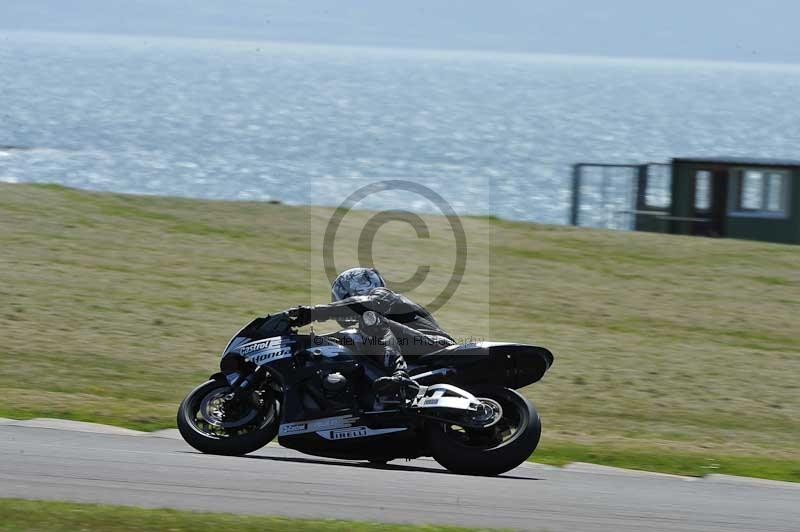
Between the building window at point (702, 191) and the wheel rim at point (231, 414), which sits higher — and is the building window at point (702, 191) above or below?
above

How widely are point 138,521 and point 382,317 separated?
290 cm

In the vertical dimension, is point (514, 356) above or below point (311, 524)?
above

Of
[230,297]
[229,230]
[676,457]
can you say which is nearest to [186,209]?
[229,230]

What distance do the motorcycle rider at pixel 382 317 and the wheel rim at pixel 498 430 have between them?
670 millimetres

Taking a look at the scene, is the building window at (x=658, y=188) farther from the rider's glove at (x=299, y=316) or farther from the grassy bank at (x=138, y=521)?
the grassy bank at (x=138, y=521)

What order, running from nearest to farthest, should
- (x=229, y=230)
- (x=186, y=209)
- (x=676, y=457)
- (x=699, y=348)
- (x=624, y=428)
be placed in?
(x=676, y=457)
(x=624, y=428)
(x=699, y=348)
(x=229, y=230)
(x=186, y=209)

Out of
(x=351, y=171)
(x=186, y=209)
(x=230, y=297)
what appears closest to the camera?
(x=230, y=297)

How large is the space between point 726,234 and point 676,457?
1925cm

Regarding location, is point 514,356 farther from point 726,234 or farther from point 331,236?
point 726,234

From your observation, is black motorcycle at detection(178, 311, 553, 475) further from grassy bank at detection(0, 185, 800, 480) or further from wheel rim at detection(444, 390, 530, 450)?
grassy bank at detection(0, 185, 800, 480)

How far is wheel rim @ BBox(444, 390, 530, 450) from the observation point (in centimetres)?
1031

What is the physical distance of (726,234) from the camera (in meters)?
31.0

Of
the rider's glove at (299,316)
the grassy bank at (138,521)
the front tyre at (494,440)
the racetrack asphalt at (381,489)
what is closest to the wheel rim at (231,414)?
the racetrack asphalt at (381,489)

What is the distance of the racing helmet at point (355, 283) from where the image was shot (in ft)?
36.0
